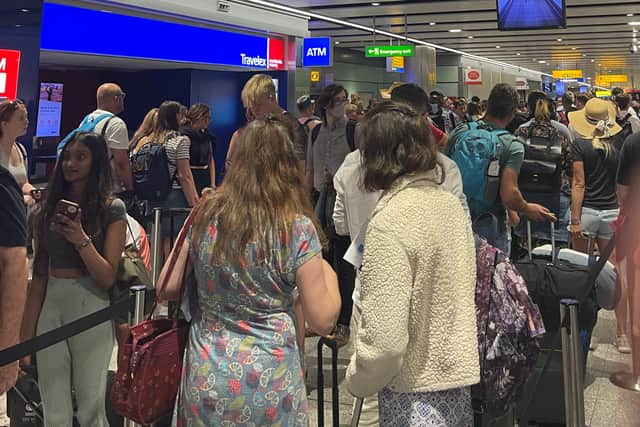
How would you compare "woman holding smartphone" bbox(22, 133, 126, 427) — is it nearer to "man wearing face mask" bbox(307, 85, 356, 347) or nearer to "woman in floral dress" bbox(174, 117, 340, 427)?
"woman in floral dress" bbox(174, 117, 340, 427)

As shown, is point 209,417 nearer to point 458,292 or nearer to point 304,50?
point 458,292

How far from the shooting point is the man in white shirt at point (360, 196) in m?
2.68

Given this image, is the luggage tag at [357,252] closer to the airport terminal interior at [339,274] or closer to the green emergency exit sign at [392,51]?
the airport terminal interior at [339,274]

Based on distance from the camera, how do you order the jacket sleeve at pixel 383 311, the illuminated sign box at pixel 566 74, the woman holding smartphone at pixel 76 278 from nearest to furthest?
1. the jacket sleeve at pixel 383 311
2. the woman holding smartphone at pixel 76 278
3. the illuminated sign box at pixel 566 74

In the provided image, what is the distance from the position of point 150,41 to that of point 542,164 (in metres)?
7.89

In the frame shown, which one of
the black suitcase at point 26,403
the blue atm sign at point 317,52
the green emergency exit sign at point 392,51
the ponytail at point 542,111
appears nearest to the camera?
the black suitcase at point 26,403

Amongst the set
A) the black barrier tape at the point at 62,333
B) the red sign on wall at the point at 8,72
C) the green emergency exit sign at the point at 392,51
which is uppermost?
the green emergency exit sign at the point at 392,51

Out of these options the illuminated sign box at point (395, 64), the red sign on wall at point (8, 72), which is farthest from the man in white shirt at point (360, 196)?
the illuminated sign box at point (395, 64)

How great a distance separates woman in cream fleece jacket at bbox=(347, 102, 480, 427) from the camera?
177 cm

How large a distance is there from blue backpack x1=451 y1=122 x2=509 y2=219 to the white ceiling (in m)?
9.98

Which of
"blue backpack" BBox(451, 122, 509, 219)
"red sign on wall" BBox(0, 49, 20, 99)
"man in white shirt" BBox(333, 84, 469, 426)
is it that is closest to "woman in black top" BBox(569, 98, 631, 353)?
"blue backpack" BBox(451, 122, 509, 219)

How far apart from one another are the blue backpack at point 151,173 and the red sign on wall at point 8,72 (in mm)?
1064

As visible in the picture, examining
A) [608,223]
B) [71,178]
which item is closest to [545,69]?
[608,223]

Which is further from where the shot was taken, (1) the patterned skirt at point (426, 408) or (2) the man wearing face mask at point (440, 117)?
(2) the man wearing face mask at point (440, 117)
